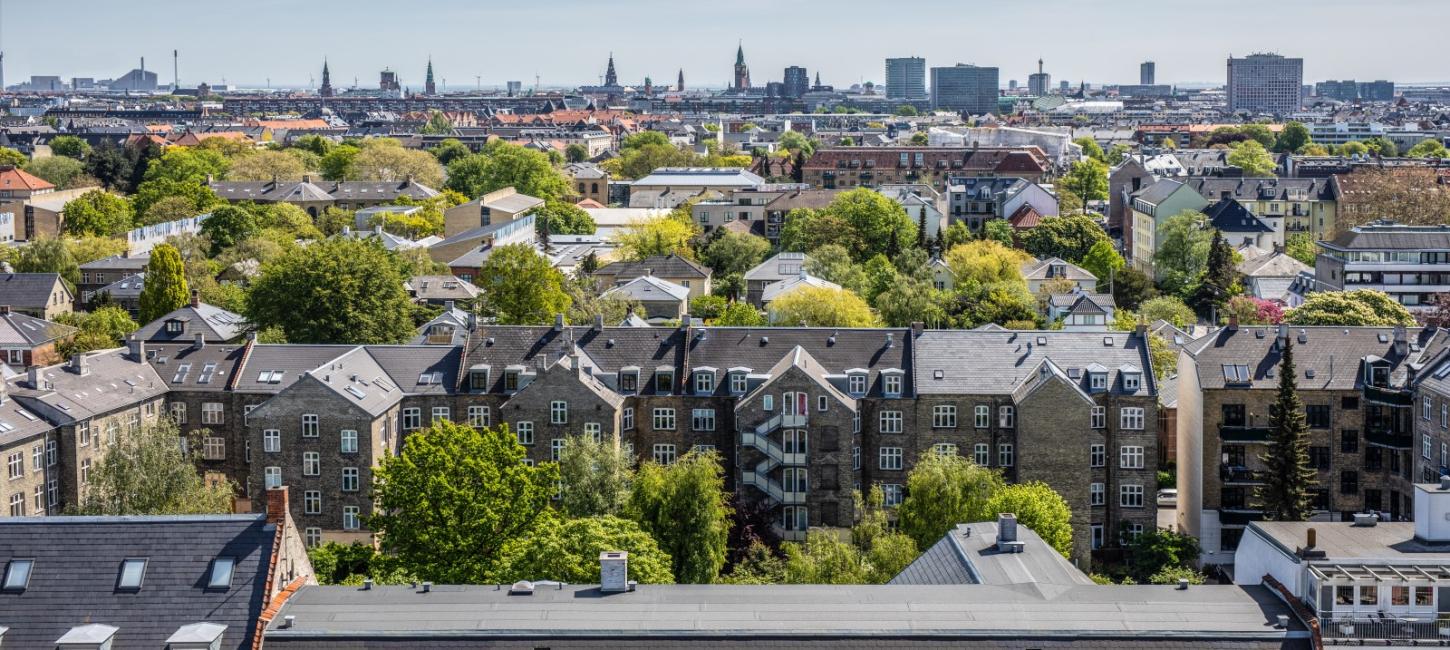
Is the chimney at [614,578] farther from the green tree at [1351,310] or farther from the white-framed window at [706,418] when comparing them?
the green tree at [1351,310]

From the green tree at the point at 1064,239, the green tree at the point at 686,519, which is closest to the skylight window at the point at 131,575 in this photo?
the green tree at the point at 686,519

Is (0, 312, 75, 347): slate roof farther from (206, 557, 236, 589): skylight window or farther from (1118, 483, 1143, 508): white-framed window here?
(206, 557, 236, 589): skylight window

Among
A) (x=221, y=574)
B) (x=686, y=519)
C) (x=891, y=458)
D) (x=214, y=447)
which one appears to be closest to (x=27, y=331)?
(x=214, y=447)

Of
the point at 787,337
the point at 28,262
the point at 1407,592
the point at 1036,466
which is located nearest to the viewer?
the point at 1407,592

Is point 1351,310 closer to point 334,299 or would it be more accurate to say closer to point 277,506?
point 334,299

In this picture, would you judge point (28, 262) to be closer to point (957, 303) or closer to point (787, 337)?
point (957, 303)

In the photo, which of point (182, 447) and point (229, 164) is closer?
point (182, 447)

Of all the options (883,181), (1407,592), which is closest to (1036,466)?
(1407,592)
